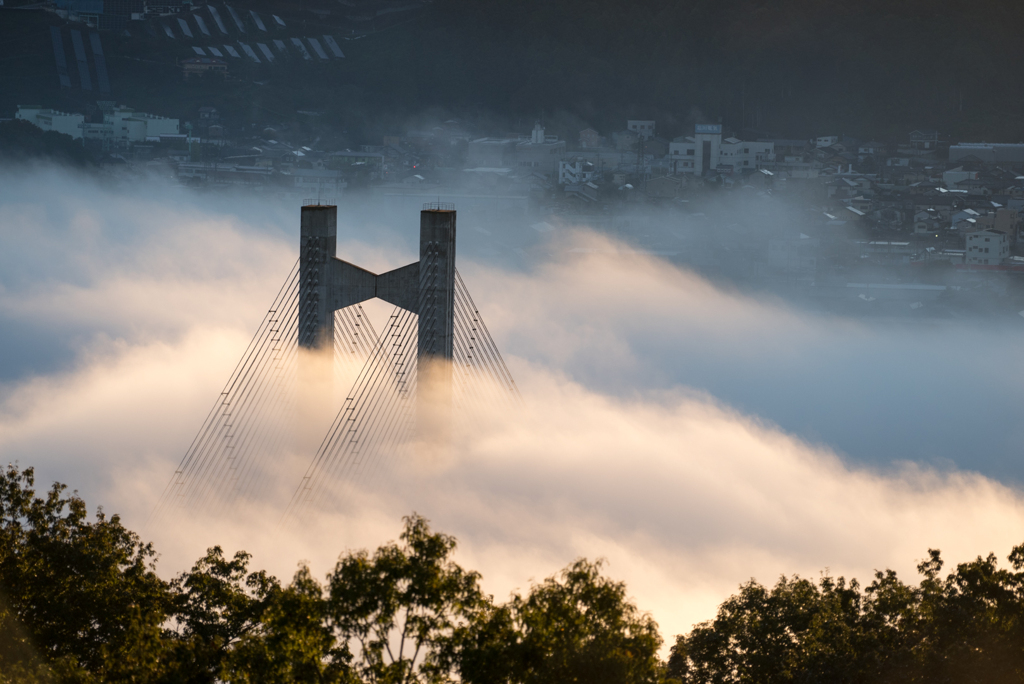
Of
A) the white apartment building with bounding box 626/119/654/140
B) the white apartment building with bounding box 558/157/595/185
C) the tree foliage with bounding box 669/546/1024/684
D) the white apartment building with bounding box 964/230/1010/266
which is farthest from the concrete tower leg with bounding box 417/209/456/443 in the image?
the white apartment building with bounding box 626/119/654/140

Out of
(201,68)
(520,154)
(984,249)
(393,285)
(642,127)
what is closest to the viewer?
(393,285)

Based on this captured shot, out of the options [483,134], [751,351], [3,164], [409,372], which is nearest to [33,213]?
[3,164]

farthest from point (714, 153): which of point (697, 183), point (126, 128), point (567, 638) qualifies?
point (567, 638)

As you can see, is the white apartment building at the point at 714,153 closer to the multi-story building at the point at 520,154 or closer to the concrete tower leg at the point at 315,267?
the multi-story building at the point at 520,154

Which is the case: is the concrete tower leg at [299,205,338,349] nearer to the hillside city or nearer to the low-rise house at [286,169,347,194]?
the hillside city

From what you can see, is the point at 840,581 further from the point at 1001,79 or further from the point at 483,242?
the point at 1001,79

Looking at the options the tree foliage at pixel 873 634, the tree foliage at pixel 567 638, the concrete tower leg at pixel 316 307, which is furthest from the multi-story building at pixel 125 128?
the tree foliage at pixel 567 638

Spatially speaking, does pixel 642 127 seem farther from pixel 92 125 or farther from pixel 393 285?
pixel 393 285
